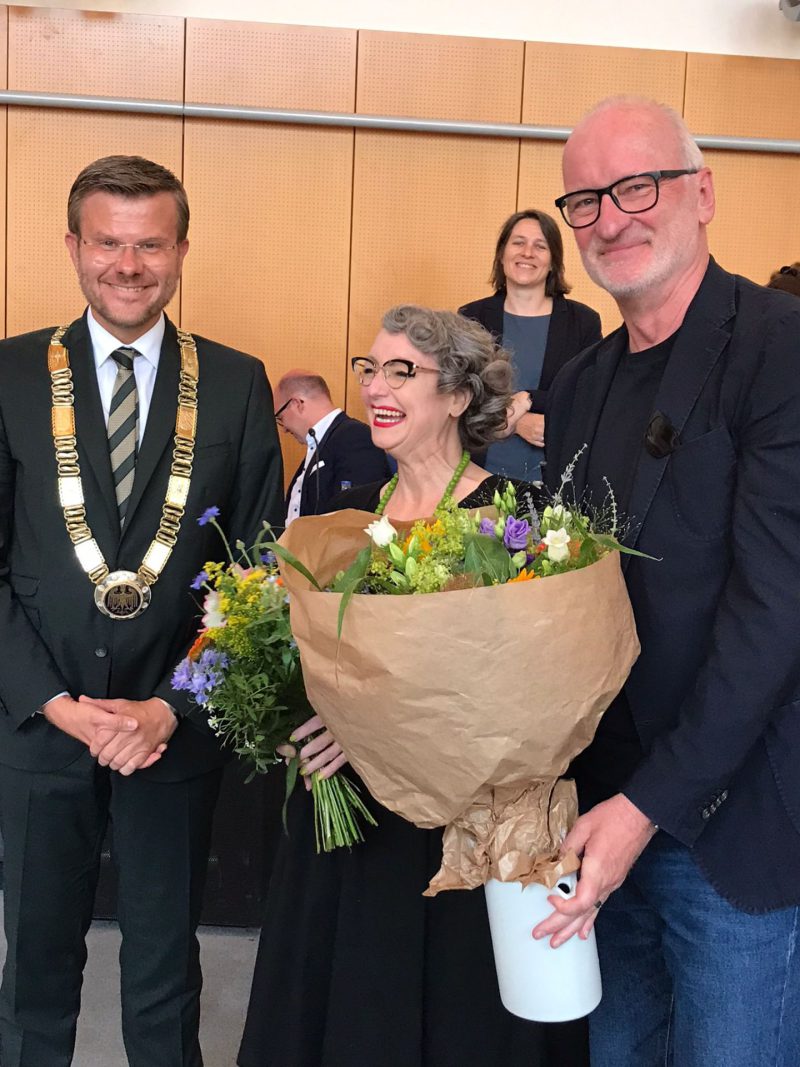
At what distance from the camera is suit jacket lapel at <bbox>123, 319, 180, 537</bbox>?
7.09 ft

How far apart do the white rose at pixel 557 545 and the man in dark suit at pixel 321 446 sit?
8.79 feet

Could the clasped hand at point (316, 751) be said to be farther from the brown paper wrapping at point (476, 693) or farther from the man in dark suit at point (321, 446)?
the man in dark suit at point (321, 446)

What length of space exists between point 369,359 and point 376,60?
4.38m

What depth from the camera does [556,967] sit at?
4.62 feet

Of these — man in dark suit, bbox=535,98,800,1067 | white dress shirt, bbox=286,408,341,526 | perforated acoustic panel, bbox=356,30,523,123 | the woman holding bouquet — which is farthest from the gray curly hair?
perforated acoustic panel, bbox=356,30,523,123

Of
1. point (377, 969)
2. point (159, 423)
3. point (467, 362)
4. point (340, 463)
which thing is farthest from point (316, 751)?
point (340, 463)

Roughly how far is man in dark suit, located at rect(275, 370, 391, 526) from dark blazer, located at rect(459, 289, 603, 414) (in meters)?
0.74

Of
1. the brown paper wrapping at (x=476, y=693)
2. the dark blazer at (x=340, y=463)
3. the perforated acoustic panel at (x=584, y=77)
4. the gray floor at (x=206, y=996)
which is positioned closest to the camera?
the brown paper wrapping at (x=476, y=693)

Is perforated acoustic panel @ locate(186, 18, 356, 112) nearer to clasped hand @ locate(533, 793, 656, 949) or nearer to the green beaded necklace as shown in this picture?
the green beaded necklace

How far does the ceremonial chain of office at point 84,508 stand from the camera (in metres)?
2.12

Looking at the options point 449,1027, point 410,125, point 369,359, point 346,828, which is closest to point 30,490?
point 369,359

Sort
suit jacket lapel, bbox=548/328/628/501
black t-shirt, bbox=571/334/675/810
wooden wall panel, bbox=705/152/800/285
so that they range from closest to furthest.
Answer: black t-shirt, bbox=571/334/675/810, suit jacket lapel, bbox=548/328/628/501, wooden wall panel, bbox=705/152/800/285

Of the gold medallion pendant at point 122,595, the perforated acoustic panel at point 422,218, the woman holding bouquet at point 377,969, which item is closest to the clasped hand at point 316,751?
the woman holding bouquet at point 377,969

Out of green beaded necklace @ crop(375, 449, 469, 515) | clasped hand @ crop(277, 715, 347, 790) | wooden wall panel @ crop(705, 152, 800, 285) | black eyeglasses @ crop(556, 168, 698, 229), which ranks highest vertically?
wooden wall panel @ crop(705, 152, 800, 285)
